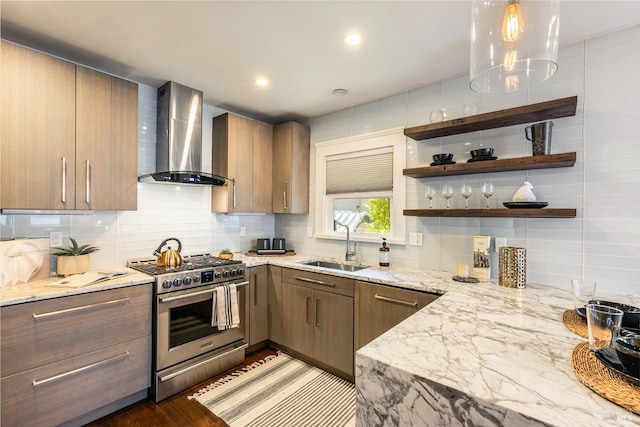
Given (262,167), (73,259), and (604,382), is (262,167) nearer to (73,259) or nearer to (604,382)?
(73,259)

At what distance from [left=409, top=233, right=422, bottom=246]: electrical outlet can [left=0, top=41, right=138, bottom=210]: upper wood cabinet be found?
2.36m

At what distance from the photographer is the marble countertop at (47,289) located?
166 centimetres

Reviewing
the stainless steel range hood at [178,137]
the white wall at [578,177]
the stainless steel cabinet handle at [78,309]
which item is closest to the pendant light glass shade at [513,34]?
the white wall at [578,177]

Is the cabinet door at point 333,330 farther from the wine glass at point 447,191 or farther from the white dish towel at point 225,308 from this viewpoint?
the wine glass at point 447,191

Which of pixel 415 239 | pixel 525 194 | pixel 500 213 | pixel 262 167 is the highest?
pixel 262 167

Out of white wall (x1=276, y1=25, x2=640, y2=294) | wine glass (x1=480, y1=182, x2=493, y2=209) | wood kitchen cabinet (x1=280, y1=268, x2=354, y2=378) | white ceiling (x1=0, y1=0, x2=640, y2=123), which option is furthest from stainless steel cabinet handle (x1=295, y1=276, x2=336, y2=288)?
white ceiling (x1=0, y1=0, x2=640, y2=123)

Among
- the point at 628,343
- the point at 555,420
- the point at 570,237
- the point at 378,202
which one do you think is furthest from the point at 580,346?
the point at 378,202

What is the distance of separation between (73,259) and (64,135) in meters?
0.88

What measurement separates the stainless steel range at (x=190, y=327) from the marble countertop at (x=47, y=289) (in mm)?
172

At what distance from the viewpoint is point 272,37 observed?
6.54 ft

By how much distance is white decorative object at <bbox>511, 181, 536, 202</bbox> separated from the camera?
6.70 ft

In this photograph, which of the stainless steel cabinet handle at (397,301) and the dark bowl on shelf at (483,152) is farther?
the dark bowl on shelf at (483,152)

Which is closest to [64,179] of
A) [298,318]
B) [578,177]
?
[298,318]

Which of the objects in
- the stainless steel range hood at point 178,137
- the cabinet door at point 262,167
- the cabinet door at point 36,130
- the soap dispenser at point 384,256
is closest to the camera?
the cabinet door at point 36,130
